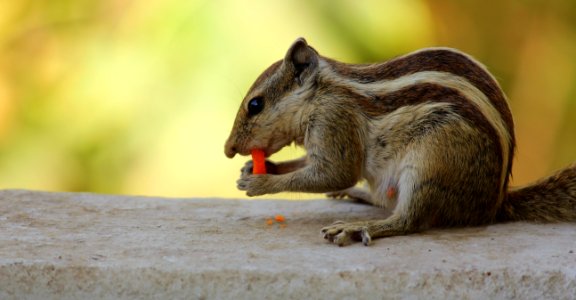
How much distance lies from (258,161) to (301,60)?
415mm

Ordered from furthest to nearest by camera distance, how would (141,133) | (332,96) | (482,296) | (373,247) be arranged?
1. (141,133)
2. (332,96)
3. (373,247)
4. (482,296)

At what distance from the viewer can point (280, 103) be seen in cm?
390

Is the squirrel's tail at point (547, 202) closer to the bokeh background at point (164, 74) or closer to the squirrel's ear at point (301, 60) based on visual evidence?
the squirrel's ear at point (301, 60)

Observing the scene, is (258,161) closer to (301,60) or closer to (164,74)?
(301,60)

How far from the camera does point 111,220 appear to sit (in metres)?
3.89

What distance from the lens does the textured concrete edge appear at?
304cm

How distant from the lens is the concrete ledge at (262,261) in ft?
10.0

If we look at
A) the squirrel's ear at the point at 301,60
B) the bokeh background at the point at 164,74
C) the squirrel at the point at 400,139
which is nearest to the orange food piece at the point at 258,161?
the squirrel at the point at 400,139

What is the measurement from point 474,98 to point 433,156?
0.26m

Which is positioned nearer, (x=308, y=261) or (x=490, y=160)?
(x=308, y=261)

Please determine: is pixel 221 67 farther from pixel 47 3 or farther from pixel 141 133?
pixel 47 3

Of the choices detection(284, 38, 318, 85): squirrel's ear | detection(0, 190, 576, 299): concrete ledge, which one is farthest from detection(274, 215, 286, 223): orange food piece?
detection(284, 38, 318, 85): squirrel's ear

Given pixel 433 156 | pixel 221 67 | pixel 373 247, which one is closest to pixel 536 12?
pixel 221 67

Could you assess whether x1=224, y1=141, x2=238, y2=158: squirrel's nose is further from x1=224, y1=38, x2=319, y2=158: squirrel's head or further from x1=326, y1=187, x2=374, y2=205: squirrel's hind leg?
x1=326, y1=187, x2=374, y2=205: squirrel's hind leg
